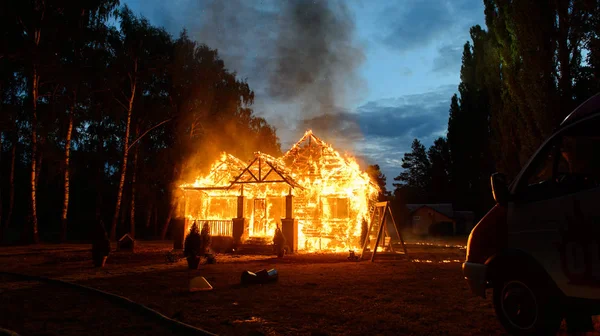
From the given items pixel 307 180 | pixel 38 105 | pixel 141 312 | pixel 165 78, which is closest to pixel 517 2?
pixel 307 180

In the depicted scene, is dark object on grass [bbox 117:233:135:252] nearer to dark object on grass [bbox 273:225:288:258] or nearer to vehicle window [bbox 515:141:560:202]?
dark object on grass [bbox 273:225:288:258]

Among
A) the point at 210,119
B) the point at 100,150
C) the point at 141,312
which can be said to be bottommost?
the point at 141,312

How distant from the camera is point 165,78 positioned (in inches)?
1193

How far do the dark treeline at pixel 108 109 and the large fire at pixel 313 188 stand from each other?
12.1 feet

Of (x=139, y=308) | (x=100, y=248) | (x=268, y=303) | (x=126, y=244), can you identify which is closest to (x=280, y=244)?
(x=100, y=248)

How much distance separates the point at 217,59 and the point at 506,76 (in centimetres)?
2072

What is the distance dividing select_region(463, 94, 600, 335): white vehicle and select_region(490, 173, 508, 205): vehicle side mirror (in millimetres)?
10

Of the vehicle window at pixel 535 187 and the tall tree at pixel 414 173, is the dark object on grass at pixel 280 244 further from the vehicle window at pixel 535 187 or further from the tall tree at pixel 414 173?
the tall tree at pixel 414 173

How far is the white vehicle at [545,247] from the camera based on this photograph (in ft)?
13.7

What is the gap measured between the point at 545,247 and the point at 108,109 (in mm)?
26646

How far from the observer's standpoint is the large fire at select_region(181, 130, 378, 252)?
20.5m

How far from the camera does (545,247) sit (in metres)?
4.49

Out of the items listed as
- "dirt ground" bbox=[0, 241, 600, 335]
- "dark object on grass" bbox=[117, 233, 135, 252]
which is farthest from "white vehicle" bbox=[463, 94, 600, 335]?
"dark object on grass" bbox=[117, 233, 135, 252]

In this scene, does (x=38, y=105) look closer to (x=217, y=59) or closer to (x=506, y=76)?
(x=217, y=59)
